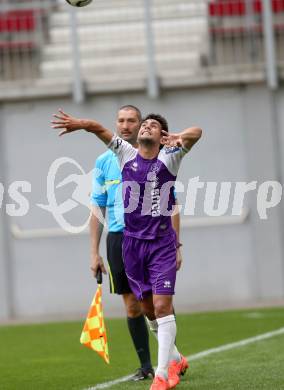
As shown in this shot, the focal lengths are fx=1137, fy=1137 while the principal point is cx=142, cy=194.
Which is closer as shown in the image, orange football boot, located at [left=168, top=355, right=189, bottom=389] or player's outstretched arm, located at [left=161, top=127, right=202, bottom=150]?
player's outstretched arm, located at [left=161, top=127, right=202, bottom=150]

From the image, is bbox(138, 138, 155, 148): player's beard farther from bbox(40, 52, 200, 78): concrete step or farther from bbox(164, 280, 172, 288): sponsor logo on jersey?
bbox(40, 52, 200, 78): concrete step

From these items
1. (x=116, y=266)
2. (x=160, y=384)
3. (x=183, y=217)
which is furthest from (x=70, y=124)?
(x=183, y=217)

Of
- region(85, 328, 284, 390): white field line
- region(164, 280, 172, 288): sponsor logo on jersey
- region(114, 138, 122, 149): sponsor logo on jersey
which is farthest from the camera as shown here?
region(85, 328, 284, 390): white field line

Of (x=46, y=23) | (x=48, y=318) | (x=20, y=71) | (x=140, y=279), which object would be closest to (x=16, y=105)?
(x=20, y=71)

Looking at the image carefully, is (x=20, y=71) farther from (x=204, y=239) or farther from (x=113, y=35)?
(x=204, y=239)

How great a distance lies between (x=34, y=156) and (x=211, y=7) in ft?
12.2

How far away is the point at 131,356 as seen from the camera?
37.1ft

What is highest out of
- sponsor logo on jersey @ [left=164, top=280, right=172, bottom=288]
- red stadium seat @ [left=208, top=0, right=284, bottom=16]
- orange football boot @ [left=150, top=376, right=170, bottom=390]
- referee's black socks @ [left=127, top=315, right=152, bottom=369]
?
red stadium seat @ [left=208, top=0, right=284, bottom=16]

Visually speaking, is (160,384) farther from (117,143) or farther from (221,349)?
(221,349)

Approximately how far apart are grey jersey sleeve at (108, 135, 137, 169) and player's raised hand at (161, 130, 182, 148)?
0.89 feet

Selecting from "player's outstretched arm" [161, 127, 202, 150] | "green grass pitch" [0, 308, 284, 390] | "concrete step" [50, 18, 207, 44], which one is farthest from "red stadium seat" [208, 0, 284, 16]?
"player's outstretched arm" [161, 127, 202, 150]

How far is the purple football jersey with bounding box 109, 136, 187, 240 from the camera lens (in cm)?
845

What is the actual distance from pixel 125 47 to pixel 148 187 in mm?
10832

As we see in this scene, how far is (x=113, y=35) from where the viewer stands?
1916cm
